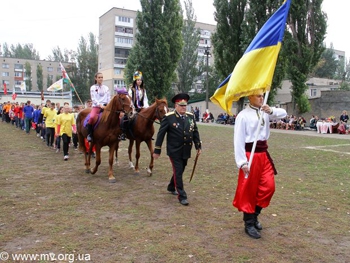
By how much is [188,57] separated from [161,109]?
5106 cm

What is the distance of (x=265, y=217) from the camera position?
5430mm

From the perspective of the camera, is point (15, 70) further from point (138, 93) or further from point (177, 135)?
point (177, 135)

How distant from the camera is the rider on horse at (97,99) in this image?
8.39 meters

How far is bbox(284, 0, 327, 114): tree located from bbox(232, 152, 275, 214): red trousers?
26.7m

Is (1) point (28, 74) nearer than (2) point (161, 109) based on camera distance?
No

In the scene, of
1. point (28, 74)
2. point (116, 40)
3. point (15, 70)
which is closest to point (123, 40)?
point (116, 40)

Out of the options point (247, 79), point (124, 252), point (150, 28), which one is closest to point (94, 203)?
point (124, 252)

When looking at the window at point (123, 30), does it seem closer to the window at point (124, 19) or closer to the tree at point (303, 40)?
the window at point (124, 19)

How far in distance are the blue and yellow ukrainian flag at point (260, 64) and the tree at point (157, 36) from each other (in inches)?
1235

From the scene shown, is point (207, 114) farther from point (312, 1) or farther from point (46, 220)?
point (46, 220)

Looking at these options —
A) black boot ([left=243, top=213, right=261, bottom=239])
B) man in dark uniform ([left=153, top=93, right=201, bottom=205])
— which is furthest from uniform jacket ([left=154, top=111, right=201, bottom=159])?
black boot ([left=243, top=213, right=261, bottom=239])

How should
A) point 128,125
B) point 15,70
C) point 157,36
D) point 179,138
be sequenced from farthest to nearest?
1. point 15,70
2. point 157,36
3. point 128,125
4. point 179,138

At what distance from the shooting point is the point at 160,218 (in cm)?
532

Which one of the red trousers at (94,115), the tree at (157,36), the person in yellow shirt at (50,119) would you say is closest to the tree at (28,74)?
the tree at (157,36)
